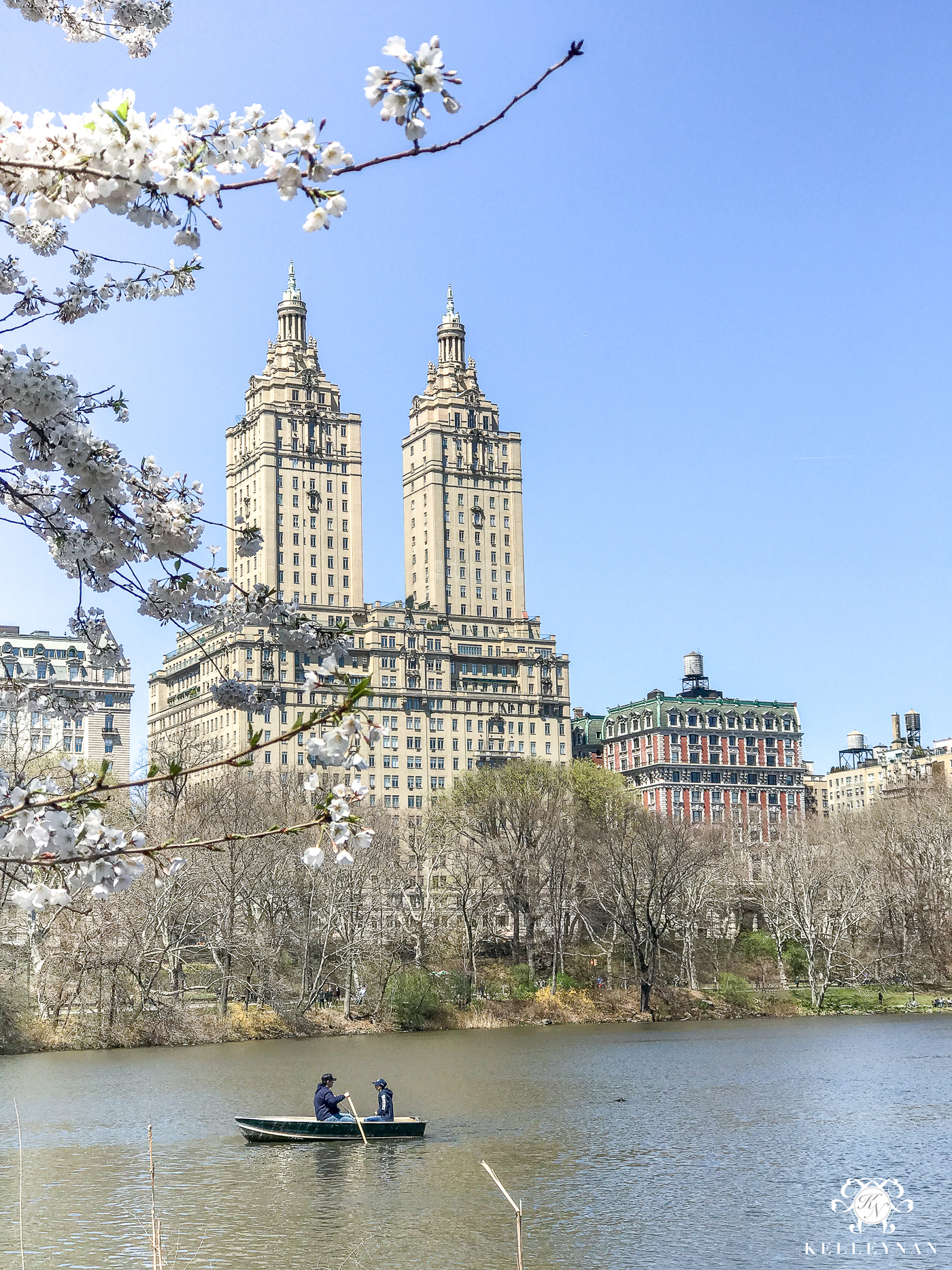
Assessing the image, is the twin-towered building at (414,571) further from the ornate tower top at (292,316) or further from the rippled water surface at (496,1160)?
the rippled water surface at (496,1160)

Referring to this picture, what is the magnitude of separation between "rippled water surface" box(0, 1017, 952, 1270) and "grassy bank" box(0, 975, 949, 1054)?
15.0 feet

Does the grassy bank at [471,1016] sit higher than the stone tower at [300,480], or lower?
lower

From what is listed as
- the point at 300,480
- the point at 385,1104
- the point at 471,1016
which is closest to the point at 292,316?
the point at 300,480

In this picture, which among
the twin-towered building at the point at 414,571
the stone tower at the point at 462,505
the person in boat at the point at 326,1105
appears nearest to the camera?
the person in boat at the point at 326,1105

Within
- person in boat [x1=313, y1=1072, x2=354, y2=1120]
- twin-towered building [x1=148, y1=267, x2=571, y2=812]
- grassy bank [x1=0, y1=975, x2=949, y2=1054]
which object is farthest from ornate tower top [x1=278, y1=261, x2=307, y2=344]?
person in boat [x1=313, y1=1072, x2=354, y2=1120]

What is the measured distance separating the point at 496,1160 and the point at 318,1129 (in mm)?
4762

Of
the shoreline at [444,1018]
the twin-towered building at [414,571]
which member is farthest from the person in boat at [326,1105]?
the twin-towered building at [414,571]

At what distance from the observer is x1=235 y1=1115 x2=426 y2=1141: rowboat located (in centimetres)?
3366

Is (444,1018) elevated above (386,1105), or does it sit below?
below

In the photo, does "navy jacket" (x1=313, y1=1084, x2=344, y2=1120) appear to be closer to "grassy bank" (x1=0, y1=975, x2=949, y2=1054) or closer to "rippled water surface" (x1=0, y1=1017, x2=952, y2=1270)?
"rippled water surface" (x1=0, y1=1017, x2=952, y2=1270)

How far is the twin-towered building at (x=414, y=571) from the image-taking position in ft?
532

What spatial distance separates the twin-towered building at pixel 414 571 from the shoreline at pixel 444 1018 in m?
73.6

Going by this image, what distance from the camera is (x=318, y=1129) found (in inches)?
1325

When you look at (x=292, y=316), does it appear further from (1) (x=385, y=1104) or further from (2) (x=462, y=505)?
(1) (x=385, y=1104)
